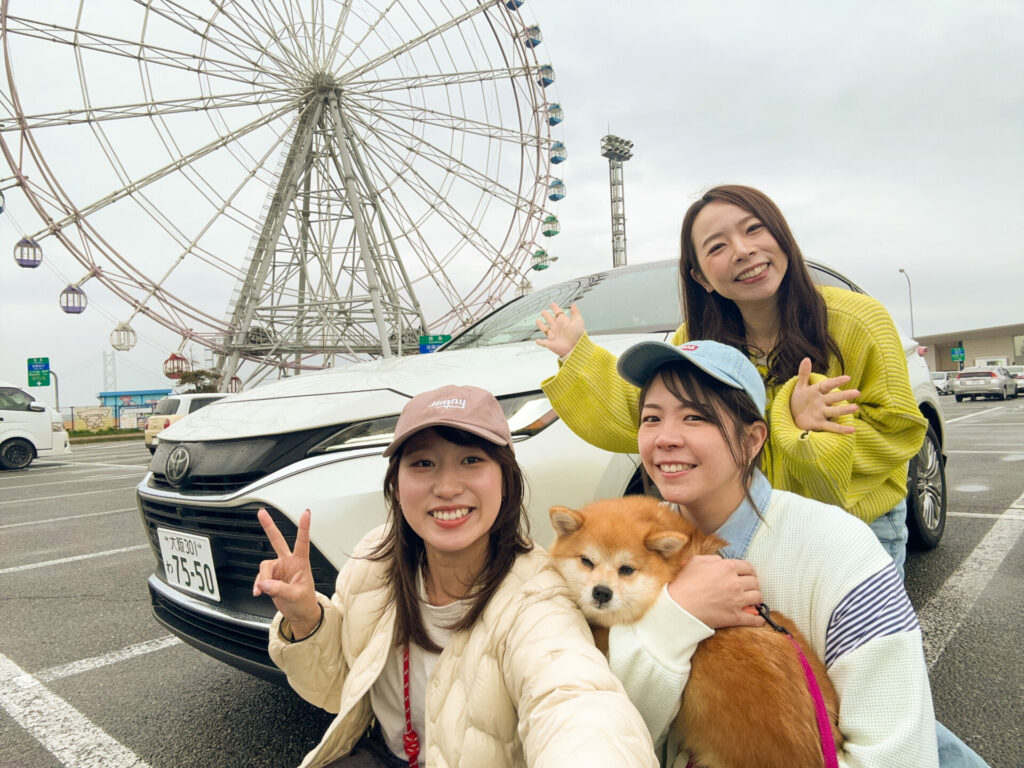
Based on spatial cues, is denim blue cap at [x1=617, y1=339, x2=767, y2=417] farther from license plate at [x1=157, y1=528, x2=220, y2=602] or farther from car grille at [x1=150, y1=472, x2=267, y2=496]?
license plate at [x1=157, y1=528, x2=220, y2=602]

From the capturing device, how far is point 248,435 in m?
1.85

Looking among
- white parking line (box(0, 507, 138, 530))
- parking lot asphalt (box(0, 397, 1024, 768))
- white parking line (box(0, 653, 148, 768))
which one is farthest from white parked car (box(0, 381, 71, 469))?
white parking line (box(0, 653, 148, 768))

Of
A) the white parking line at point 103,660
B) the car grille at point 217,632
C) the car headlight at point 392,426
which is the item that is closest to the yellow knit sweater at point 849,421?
the car headlight at point 392,426

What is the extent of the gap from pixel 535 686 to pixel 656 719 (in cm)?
19

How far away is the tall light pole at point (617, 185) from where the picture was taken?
5356cm

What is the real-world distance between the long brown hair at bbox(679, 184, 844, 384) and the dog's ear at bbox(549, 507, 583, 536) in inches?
25.0

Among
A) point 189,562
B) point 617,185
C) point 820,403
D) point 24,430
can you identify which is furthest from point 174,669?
point 617,185

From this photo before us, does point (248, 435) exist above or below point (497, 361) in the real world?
below

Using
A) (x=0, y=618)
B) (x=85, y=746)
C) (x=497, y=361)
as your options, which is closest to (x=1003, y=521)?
(x=497, y=361)

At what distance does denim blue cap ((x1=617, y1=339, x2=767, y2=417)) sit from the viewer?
1.14m

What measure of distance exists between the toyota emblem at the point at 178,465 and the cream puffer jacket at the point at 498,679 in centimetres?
80

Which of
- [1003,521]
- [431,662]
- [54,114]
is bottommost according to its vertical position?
[1003,521]

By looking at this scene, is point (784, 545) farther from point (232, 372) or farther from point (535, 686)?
point (232, 372)

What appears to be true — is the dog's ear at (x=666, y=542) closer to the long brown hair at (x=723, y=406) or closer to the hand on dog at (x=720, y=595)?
the hand on dog at (x=720, y=595)
